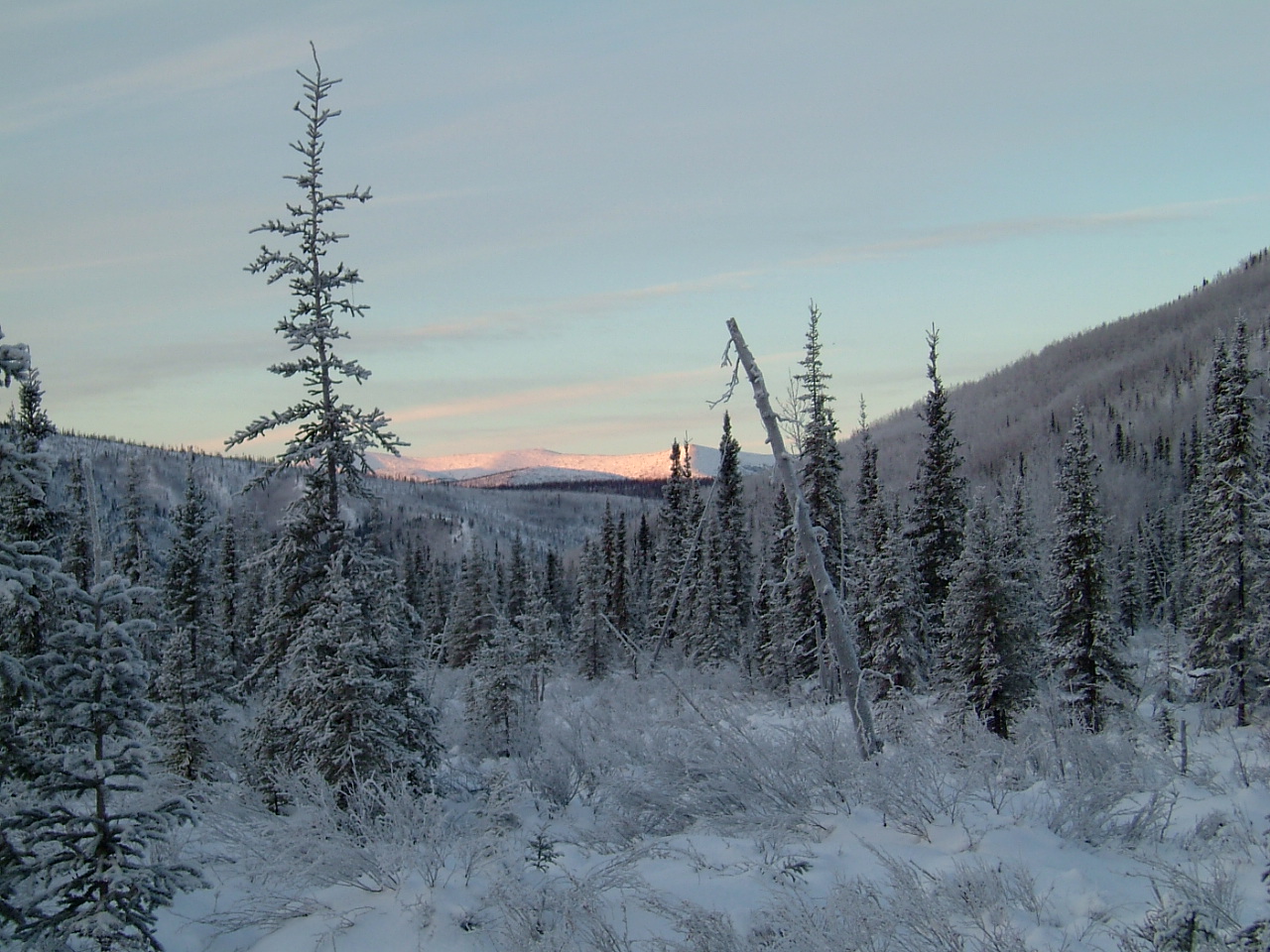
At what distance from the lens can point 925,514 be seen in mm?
31484

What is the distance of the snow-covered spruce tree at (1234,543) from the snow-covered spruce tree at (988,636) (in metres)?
10.5

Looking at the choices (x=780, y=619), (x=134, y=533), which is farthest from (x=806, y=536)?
(x=134, y=533)

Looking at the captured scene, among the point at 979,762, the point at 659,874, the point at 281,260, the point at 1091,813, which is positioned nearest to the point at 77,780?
the point at 659,874

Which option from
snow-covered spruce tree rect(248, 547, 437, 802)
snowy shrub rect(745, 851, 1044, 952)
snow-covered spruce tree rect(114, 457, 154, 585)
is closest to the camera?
snowy shrub rect(745, 851, 1044, 952)

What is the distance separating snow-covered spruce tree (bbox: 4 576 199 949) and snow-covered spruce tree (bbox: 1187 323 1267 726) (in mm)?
33047

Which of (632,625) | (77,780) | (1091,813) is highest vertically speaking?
(77,780)

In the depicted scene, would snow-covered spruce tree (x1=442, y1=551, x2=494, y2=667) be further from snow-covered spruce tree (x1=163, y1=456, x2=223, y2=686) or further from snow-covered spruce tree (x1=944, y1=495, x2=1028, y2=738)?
snow-covered spruce tree (x1=944, y1=495, x2=1028, y2=738)

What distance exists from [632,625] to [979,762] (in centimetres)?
5276

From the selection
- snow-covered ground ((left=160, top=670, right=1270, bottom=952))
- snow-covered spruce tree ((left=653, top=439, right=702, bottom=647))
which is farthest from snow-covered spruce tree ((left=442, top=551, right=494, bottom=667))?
snow-covered ground ((left=160, top=670, right=1270, bottom=952))

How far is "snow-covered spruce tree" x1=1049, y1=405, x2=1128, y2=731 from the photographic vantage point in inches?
1076

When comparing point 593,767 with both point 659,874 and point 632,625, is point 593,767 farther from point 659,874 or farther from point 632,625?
point 632,625

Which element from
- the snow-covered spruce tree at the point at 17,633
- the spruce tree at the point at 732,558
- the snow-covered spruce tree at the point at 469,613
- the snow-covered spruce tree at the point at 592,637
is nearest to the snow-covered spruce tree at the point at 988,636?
the spruce tree at the point at 732,558

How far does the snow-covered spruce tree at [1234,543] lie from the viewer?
28.9m

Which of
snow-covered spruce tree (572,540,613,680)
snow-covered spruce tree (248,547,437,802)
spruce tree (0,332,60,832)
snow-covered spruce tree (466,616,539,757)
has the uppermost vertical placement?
spruce tree (0,332,60,832)
